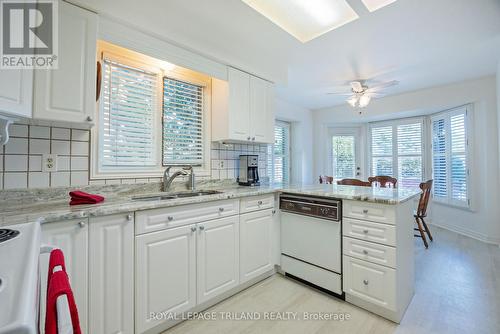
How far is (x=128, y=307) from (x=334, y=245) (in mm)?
1639

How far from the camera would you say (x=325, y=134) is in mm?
5387

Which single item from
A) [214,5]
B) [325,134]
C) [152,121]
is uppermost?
[214,5]

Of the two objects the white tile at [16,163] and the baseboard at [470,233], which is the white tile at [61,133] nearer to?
the white tile at [16,163]

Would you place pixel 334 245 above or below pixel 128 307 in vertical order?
above

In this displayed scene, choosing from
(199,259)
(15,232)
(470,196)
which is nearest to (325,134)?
(470,196)

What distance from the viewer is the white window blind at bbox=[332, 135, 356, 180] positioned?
210 inches

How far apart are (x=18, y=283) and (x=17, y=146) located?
5.00 feet

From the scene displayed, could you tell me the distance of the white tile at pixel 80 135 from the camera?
1712 millimetres

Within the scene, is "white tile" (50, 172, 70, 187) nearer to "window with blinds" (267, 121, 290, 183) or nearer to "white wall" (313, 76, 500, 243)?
"window with blinds" (267, 121, 290, 183)

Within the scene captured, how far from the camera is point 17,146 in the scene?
1502mm

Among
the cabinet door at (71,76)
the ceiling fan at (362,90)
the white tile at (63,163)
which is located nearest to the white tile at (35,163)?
the white tile at (63,163)

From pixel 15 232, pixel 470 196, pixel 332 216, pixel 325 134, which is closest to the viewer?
pixel 15 232

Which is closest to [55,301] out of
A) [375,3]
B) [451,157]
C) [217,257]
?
[217,257]

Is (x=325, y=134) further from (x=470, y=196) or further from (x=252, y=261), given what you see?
(x=252, y=261)
